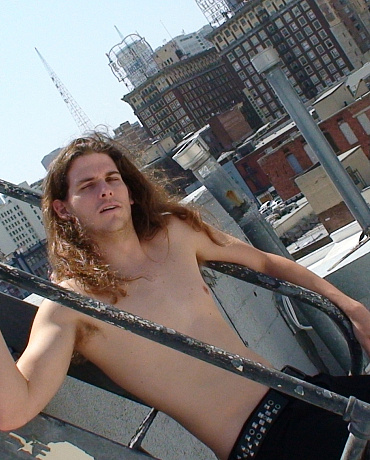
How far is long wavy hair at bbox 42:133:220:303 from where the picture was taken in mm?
2049

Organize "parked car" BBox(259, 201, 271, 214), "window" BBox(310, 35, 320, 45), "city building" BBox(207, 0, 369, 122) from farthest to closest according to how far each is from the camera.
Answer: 1. "window" BBox(310, 35, 320, 45)
2. "city building" BBox(207, 0, 369, 122)
3. "parked car" BBox(259, 201, 271, 214)

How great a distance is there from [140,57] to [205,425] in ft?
444

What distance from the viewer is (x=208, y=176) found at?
403 centimetres

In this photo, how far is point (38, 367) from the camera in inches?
64.7

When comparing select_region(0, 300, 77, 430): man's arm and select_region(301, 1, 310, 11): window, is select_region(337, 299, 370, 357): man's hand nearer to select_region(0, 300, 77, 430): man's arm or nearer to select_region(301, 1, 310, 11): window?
select_region(0, 300, 77, 430): man's arm

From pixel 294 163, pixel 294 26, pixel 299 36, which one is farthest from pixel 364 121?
pixel 294 26

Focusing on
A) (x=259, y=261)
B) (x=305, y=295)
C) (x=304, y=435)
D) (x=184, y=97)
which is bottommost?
(x=304, y=435)

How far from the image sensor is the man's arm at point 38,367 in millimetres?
1438

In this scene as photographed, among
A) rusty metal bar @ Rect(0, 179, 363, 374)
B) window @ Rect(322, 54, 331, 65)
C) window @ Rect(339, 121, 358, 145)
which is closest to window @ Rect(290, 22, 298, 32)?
window @ Rect(322, 54, 331, 65)

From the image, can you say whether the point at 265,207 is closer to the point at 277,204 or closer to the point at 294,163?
the point at 277,204

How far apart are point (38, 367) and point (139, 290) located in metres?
0.55

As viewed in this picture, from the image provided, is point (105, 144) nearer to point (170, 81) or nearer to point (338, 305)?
point (338, 305)

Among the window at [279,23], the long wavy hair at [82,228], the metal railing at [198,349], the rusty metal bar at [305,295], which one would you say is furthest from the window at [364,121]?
the window at [279,23]

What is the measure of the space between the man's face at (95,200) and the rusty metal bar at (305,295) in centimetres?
44
